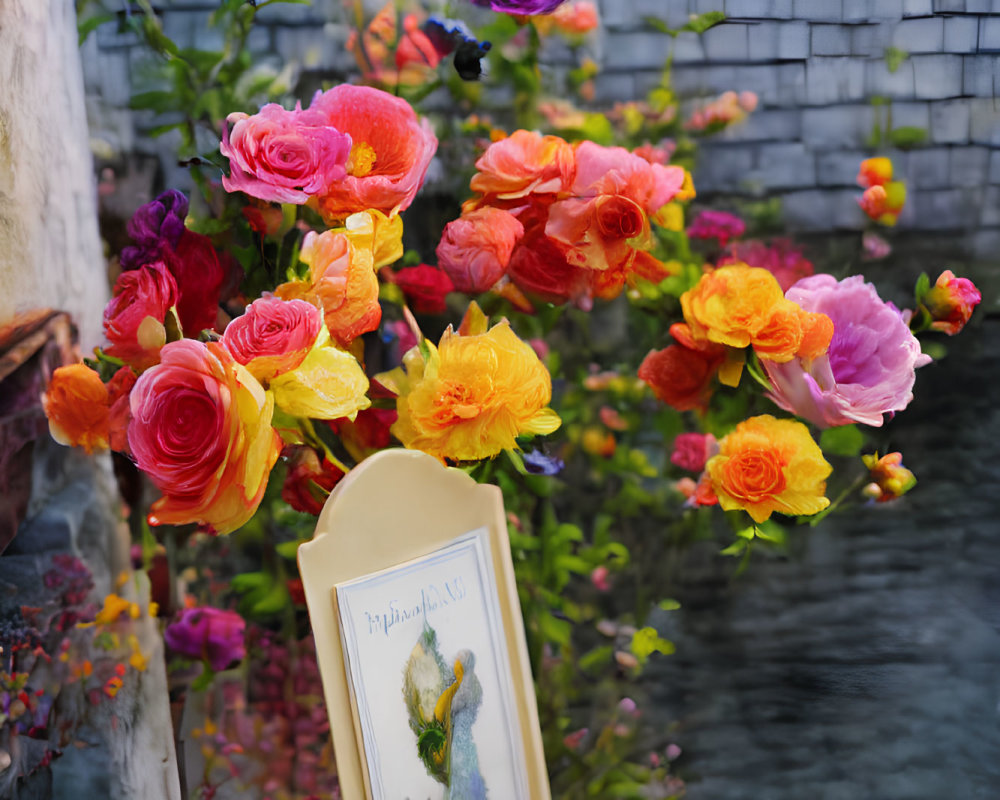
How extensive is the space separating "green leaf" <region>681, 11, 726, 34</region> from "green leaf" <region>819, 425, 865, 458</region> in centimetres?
67

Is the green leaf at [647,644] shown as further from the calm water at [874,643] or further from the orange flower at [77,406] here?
the orange flower at [77,406]

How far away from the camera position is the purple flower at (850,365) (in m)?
1.12

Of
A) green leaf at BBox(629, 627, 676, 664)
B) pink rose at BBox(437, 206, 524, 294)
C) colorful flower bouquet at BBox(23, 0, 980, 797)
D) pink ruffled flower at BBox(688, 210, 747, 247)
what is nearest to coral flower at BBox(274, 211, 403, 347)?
colorful flower bouquet at BBox(23, 0, 980, 797)

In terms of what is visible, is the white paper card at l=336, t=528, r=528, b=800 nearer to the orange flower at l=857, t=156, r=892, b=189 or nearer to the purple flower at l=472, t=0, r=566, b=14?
the purple flower at l=472, t=0, r=566, b=14

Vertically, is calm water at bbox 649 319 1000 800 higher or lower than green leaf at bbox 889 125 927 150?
lower

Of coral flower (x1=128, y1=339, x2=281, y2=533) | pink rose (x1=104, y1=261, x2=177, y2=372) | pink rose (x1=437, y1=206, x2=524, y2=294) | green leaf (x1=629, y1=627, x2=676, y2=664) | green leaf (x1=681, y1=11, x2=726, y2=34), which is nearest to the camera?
coral flower (x1=128, y1=339, x2=281, y2=533)

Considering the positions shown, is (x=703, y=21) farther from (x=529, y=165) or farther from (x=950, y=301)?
(x=950, y=301)

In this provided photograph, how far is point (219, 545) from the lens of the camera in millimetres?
1155

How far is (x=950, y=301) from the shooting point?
1249 millimetres

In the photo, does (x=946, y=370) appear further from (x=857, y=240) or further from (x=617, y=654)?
(x=617, y=654)

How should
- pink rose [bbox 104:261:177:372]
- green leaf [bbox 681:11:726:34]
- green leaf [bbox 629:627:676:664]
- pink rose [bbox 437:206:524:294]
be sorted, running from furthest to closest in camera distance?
green leaf [bbox 629:627:676:664] < green leaf [bbox 681:11:726:34] < pink rose [bbox 437:206:524:294] < pink rose [bbox 104:261:177:372]

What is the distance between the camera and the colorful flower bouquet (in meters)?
0.91

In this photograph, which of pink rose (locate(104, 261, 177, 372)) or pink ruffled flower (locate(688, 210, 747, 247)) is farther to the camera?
pink ruffled flower (locate(688, 210, 747, 247))

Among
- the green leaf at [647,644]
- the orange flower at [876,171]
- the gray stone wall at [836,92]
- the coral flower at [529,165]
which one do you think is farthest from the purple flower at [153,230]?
the orange flower at [876,171]
